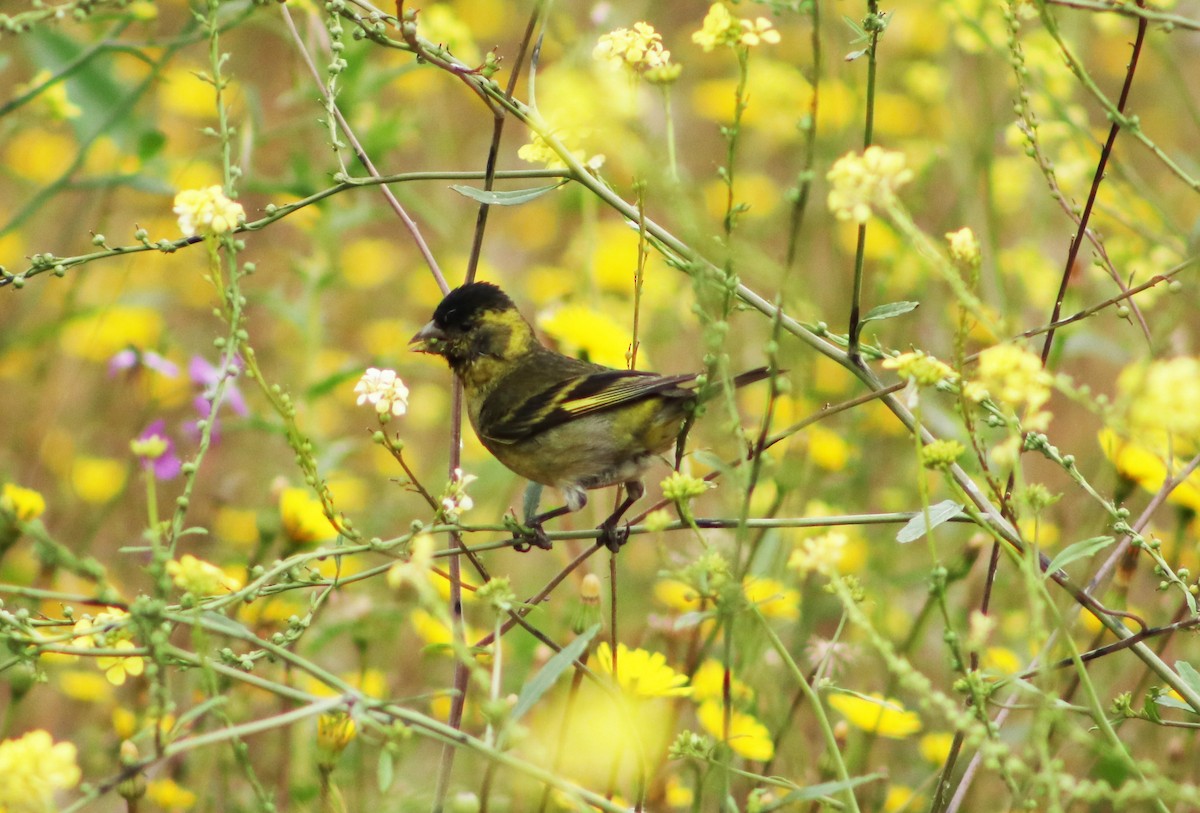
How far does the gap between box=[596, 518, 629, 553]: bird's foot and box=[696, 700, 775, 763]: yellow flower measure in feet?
1.32

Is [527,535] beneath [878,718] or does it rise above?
above

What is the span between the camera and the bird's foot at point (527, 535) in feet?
9.02

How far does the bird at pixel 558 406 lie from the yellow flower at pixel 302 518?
0.51 metres

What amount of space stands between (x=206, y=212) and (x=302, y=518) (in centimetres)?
135

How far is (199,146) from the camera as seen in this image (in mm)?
7270

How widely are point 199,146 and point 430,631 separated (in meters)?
4.95

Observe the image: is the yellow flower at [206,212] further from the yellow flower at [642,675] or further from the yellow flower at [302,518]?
the yellow flower at [302,518]

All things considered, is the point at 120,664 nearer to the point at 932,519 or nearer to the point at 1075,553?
the point at 932,519

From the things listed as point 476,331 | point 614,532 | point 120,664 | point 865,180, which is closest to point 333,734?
point 120,664

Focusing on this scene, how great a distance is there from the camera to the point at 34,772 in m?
1.48

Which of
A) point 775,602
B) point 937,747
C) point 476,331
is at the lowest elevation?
point 937,747

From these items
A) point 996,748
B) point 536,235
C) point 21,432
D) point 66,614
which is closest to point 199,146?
point 536,235

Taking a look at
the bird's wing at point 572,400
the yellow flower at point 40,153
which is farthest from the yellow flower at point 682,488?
the yellow flower at point 40,153

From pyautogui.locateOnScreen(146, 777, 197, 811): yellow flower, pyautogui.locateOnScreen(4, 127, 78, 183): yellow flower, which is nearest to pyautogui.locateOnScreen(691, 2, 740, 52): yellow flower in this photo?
pyautogui.locateOnScreen(146, 777, 197, 811): yellow flower
